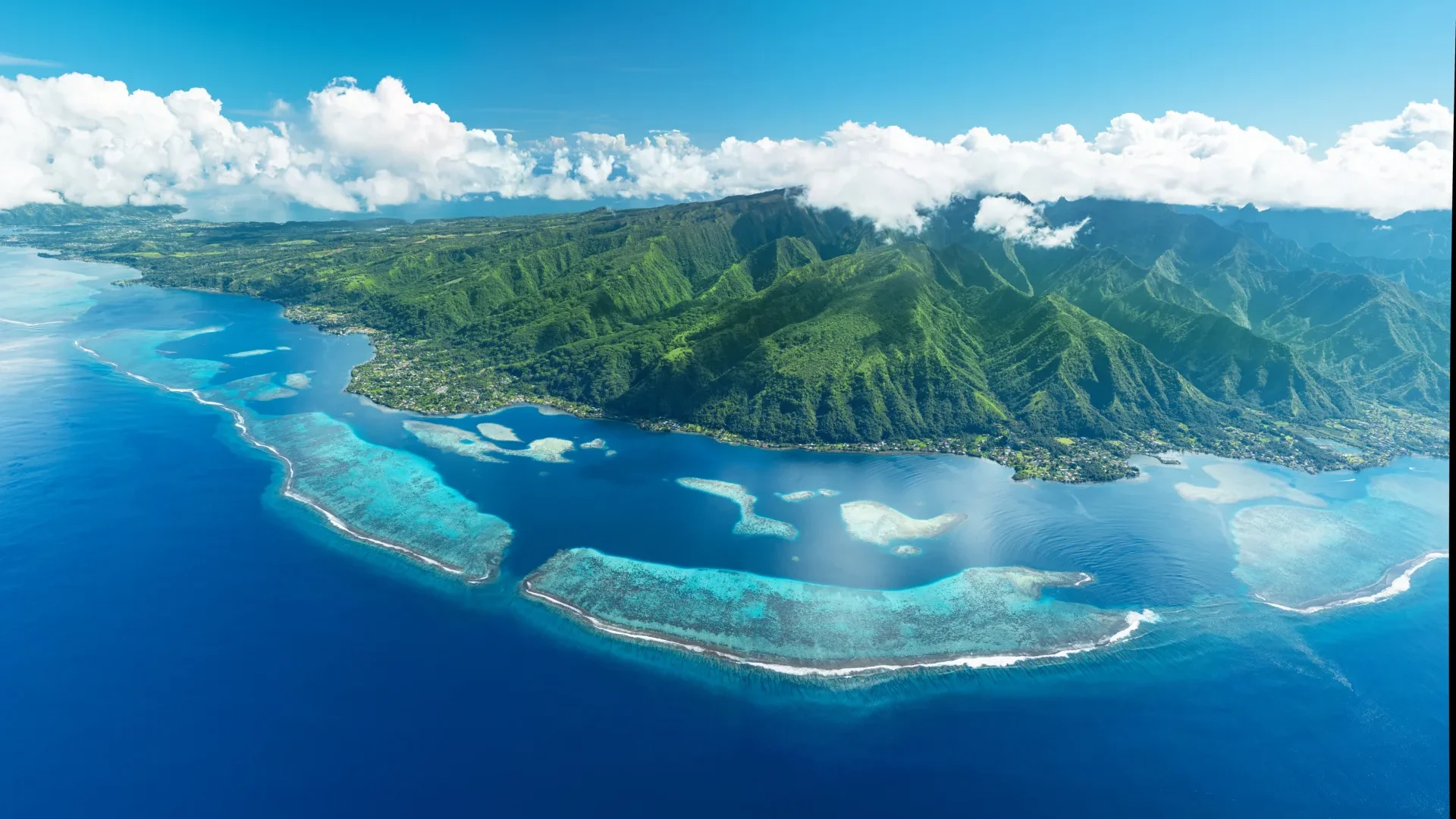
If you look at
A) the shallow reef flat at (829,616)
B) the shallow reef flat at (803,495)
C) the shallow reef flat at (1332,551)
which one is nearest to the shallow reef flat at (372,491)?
the shallow reef flat at (829,616)

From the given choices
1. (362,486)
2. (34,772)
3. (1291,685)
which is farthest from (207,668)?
(1291,685)

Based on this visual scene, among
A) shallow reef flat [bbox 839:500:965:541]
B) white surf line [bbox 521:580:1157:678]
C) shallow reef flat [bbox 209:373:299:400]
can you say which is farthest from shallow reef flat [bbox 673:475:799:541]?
shallow reef flat [bbox 209:373:299:400]

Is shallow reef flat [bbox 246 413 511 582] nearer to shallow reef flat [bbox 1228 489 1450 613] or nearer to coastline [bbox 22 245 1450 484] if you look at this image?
coastline [bbox 22 245 1450 484]

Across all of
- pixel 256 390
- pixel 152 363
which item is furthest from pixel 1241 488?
pixel 152 363

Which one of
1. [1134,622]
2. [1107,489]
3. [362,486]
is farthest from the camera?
[1107,489]

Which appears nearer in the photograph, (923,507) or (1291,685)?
(1291,685)

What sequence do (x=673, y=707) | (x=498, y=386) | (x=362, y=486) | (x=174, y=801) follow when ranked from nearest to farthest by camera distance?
(x=174, y=801) < (x=673, y=707) < (x=362, y=486) < (x=498, y=386)

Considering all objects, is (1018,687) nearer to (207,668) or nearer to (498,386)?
(207,668)

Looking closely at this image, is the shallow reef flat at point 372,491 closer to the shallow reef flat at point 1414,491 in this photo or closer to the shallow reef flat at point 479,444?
the shallow reef flat at point 479,444
